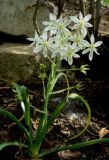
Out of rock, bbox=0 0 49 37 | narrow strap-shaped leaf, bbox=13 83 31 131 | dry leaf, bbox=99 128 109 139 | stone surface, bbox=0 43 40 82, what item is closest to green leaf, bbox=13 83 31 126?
narrow strap-shaped leaf, bbox=13 83 31 131

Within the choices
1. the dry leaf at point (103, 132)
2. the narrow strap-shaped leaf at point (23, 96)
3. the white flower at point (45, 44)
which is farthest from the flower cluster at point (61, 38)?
the dry leaf at point (103, 132)

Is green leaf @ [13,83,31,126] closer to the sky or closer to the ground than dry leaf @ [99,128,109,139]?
closer to the sky

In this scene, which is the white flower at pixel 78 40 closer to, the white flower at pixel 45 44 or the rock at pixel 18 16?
the white flower at pixel 45 44

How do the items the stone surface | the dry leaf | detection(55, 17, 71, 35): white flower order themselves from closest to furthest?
detection(55, 17, 71, 35): white flower, the dry leaf, the stone surface

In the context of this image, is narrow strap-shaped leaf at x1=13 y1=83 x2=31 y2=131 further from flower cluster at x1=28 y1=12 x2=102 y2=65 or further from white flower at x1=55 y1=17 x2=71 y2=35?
white flower at x1=55 y1=17 x2=71 y2=35

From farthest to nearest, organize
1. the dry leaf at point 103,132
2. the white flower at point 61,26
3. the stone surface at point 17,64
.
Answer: the stone surface at point 17,64
the dry leaf at point 103,132
the white flower at point 61,26

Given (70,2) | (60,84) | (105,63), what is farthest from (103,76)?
(70,2)

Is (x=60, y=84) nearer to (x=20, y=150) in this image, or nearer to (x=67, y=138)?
(x=67, y=138)

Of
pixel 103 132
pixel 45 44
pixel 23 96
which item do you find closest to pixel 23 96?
pixel 23 96

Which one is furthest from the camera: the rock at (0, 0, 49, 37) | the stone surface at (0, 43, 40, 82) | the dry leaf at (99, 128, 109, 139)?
the rock at (0, 0, 49, 37)
